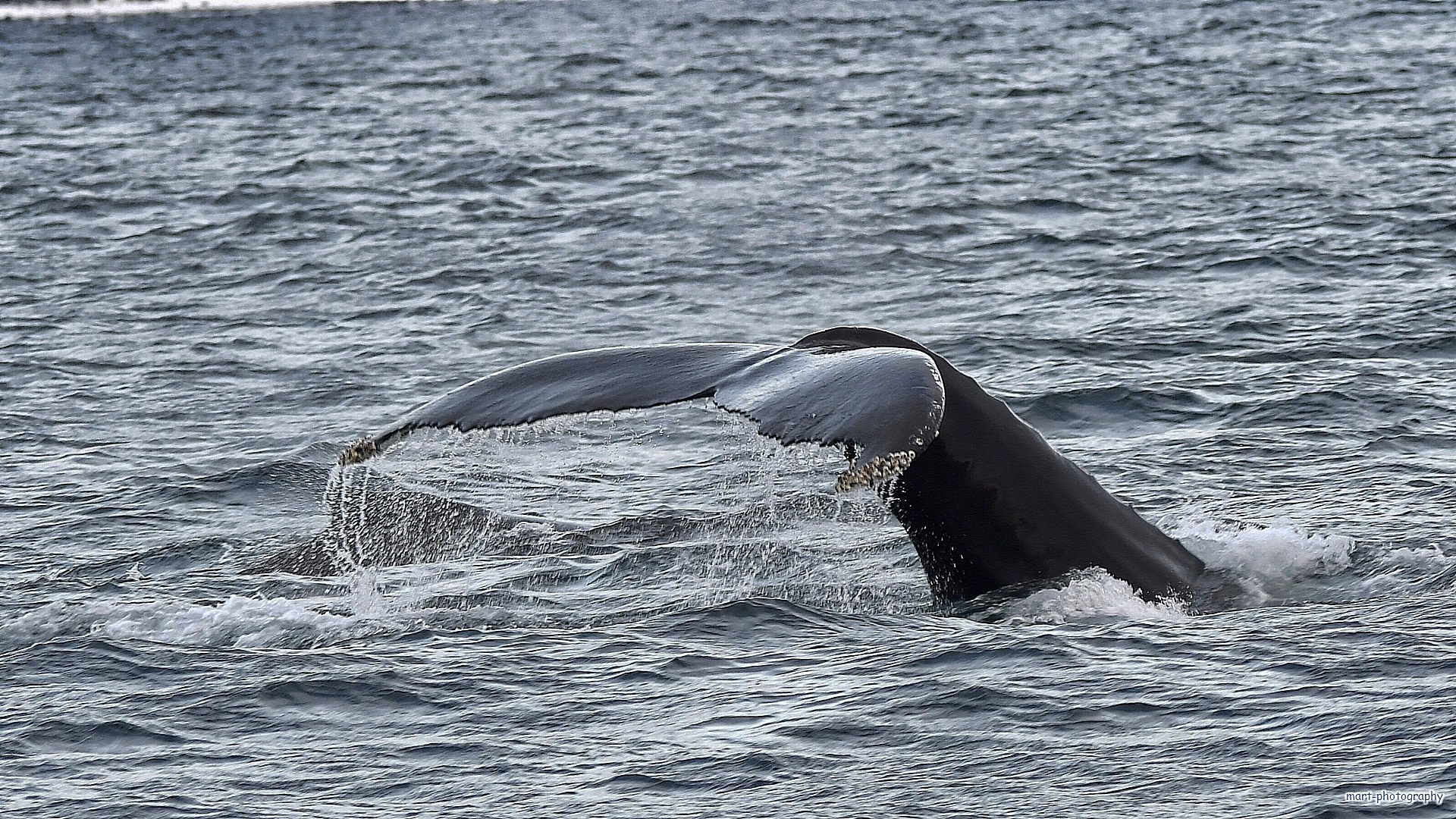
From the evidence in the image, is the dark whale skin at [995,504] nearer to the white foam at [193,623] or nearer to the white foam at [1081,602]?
the white foam at [1081,602]

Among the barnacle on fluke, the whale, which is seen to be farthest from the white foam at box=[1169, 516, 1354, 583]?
the barnacle on fluke

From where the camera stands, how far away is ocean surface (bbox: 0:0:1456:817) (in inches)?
232

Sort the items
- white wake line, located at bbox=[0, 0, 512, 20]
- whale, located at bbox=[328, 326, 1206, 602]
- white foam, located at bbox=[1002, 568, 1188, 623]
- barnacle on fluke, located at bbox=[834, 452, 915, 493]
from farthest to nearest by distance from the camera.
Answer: white wake line, located at bbox=[0, 0, 512, 20] → white foam, located at bbox=[1002, 568, 1188, 623] → whale, located at bbox=[328, 326, 1206, 602] → barnacle on fluke, located at bbox=[834, 452, 915, 493]

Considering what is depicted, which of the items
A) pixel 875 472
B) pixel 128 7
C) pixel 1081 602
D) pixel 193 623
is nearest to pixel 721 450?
pixel 193 623

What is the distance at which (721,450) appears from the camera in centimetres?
988

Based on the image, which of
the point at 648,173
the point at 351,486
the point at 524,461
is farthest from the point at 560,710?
the point at 648,173

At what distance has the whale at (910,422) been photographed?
5.38 metres

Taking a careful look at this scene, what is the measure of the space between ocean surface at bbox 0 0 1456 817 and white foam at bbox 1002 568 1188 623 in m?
0.02

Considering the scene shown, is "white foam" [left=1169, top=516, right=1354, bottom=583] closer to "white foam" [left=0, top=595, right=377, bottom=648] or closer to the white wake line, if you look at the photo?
"white foam" [left=0, top=595, right=377, bottom=648]

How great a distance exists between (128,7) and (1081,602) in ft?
132

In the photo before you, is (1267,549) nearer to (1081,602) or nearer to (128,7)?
(1081,602)

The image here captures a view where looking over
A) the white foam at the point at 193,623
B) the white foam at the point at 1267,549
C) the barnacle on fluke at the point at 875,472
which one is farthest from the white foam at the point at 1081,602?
the white foam at the point at 193,623

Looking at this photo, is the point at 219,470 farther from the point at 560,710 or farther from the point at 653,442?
the point at 560,710

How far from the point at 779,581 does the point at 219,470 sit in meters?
3.39
